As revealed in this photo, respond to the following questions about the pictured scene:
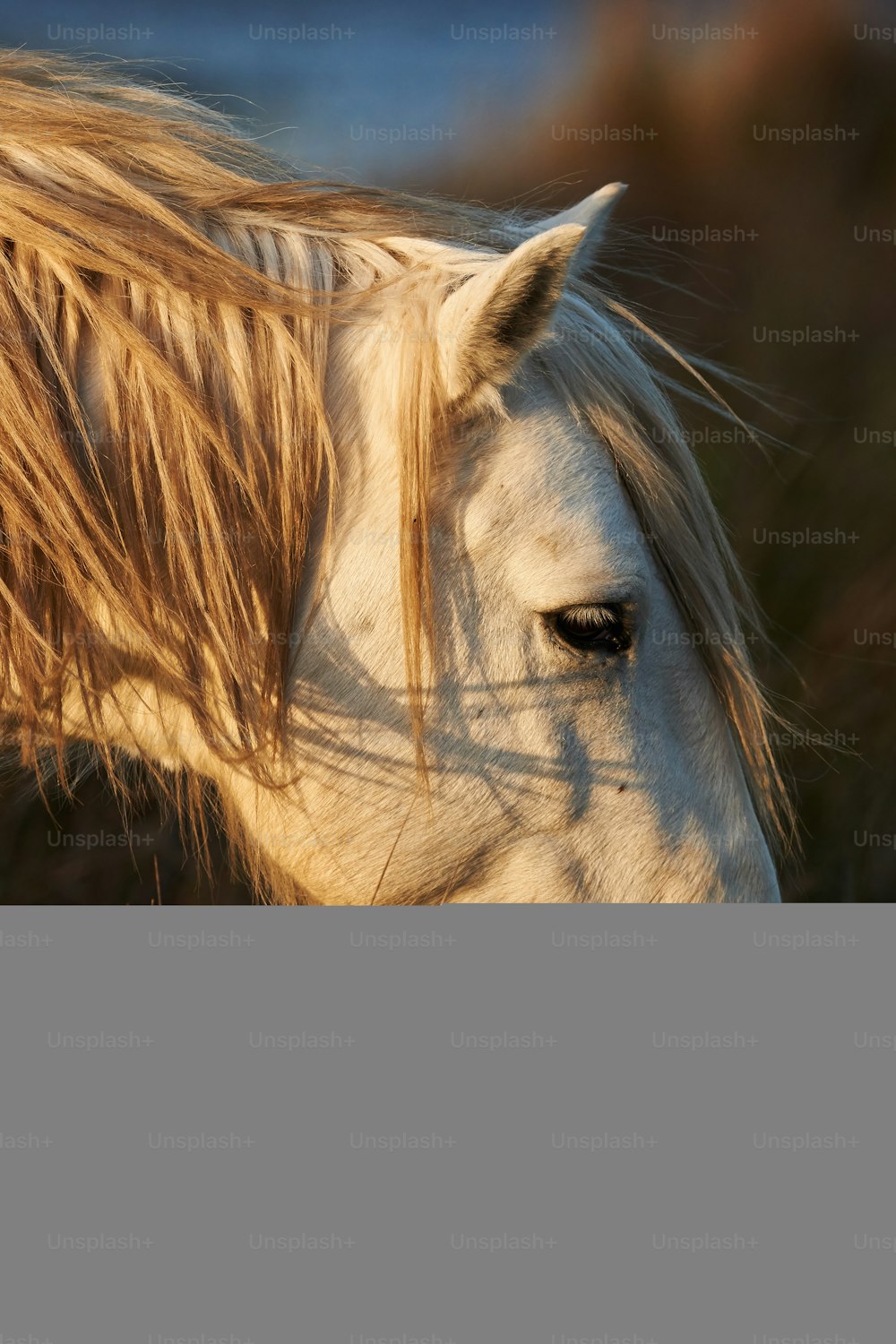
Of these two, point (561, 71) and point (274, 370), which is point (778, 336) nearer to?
point (561, 71)

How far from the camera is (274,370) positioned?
1158 millimetres

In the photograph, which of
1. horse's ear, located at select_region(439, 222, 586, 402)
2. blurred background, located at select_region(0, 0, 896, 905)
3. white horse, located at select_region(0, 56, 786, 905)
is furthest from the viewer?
blurred background, located at select_region(0, 0, 896, 905)

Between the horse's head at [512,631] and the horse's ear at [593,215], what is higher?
the horse's ear at [593,215]

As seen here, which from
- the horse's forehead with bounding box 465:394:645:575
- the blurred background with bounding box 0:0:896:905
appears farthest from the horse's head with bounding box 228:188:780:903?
the blurred background with bounding box 0:0:896:905

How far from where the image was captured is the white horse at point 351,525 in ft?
3.74

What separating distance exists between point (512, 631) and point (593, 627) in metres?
0.10

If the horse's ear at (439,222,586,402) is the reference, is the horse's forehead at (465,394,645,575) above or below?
below

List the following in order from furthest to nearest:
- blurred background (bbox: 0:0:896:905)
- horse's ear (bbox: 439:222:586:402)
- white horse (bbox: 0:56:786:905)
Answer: blurred background (bbox: 0:0:896:905)
white horse (bbox: 0:56:786:905)
horse's ear (bbox: 439:222:586:402)

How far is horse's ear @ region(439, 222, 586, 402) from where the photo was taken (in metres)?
1.02

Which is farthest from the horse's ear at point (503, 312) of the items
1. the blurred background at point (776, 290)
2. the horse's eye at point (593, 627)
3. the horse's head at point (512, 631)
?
the blurred background at point (776, 290)

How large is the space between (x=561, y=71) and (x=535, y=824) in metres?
3.10

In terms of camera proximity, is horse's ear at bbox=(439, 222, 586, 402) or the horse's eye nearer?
horse's ear at bbox=(439, 222, 586, 402)

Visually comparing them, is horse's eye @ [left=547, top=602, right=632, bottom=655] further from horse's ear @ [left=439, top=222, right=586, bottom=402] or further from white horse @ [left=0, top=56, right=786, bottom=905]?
horse's ear @ [left=439, top=222, right=586, bottom=402]

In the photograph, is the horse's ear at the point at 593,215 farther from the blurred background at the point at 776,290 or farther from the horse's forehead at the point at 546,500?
the blurred background at the point at 776,290
